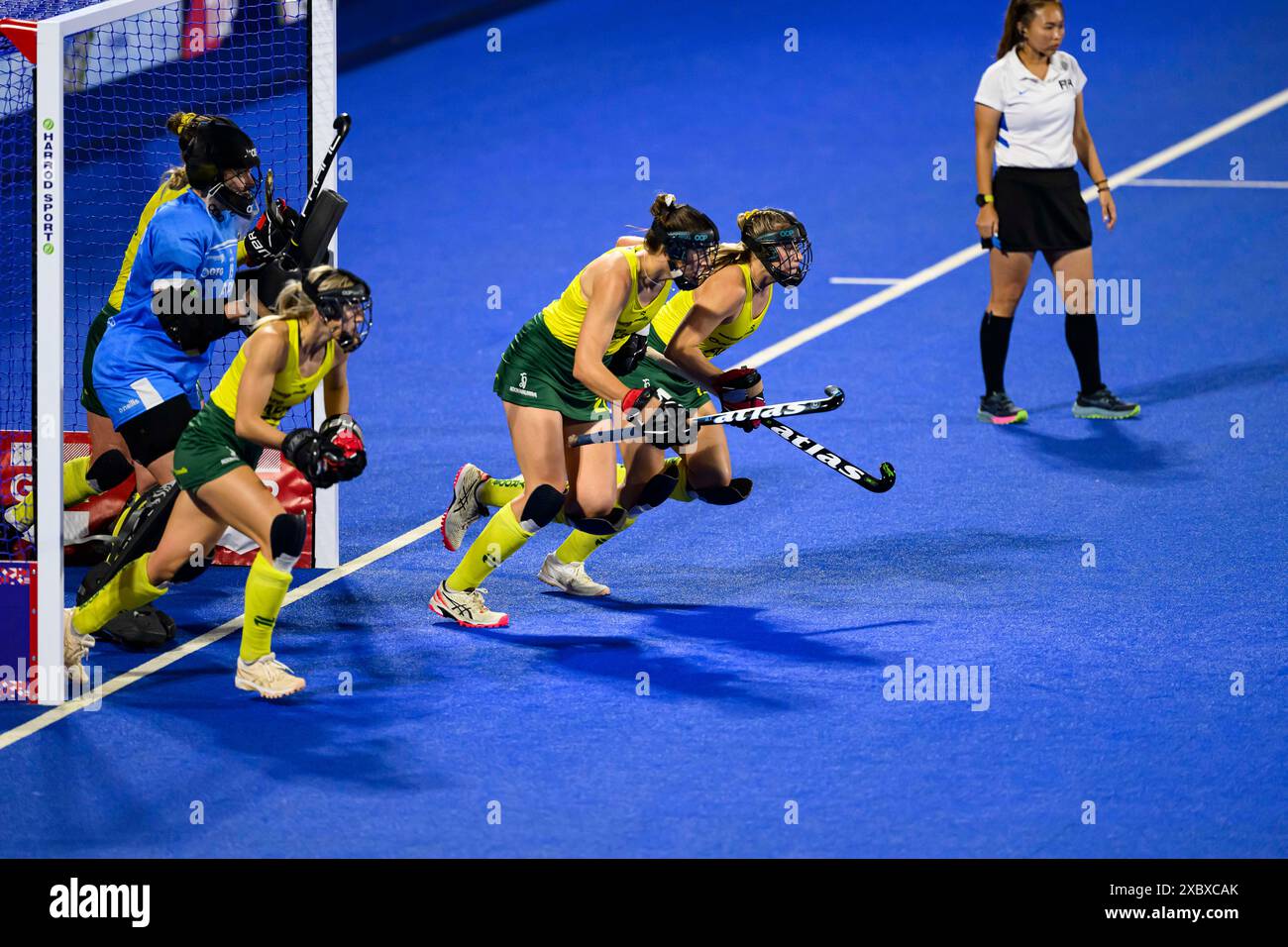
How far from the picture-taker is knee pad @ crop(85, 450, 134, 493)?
8.31 meters

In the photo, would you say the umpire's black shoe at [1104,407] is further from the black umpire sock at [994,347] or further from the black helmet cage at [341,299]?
the black helmet cage at [341,299]

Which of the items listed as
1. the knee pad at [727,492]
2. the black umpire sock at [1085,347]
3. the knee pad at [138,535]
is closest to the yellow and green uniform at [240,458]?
the knee pad at [138,535]

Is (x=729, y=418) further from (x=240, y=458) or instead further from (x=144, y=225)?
(x=144, y=225)

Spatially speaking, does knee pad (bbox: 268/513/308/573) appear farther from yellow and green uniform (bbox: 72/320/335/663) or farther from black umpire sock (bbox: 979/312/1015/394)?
black umpire sock (bbox: 979/312/1015/394)

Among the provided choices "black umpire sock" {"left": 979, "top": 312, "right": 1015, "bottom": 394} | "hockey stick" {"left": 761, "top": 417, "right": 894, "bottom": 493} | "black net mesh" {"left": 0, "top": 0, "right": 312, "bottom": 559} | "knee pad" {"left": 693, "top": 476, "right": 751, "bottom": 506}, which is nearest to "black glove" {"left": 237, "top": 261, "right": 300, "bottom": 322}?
"knee pad" {"left": 693, "top": 476, "right": 751, "bottom": 506}

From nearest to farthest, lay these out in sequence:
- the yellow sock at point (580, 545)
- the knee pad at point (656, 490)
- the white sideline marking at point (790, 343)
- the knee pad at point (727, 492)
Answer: the white sideline marking at point (790, 343), the knee pad at point (656, 490), the yellow sock at point (580, 545), the knee pad at point (727, 492)

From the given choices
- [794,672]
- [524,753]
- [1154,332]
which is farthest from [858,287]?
[524,753]

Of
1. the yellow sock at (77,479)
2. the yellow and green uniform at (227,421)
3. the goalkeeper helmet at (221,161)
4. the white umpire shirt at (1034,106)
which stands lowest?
the yellow sock at (77,479)

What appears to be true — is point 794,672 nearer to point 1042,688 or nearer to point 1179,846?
point 1042,688

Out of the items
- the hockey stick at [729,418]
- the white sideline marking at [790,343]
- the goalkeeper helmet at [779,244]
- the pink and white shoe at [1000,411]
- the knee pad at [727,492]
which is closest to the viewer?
the white sideline marking at [790,343]

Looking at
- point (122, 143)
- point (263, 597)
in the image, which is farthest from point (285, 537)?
point (122, 143)

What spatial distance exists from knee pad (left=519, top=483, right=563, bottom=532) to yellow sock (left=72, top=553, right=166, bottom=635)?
1465mm

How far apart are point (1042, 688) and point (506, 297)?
7091 millimetres

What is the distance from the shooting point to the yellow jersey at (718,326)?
7.93 m
